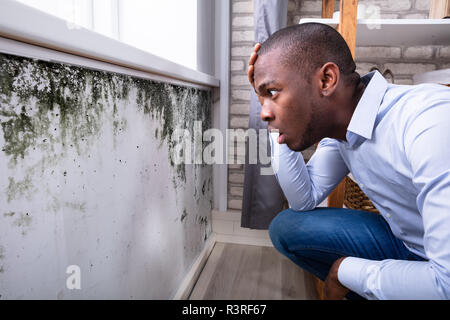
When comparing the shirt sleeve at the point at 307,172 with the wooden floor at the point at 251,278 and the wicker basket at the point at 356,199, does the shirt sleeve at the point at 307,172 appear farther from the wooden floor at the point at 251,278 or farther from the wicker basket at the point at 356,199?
the wooden floor at the point at 251,278

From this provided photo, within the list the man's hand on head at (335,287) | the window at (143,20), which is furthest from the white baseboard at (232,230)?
the man's hand on head at (335,287)

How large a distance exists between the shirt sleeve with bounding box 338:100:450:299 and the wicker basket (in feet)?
1.80

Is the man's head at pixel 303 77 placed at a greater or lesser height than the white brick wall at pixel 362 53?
lesser

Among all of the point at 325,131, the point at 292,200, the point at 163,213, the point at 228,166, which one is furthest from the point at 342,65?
the point at 228,166

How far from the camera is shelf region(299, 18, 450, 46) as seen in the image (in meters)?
1.09

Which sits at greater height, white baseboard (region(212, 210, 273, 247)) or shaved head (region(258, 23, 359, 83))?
shaved head (region(258, 23, 359, 83))

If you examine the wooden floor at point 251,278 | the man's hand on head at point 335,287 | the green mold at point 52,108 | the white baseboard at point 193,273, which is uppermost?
the green mold at point 52,108

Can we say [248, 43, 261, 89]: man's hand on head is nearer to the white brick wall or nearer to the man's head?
the man's head

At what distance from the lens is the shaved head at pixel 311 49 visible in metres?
0.71

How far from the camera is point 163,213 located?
3.42ft

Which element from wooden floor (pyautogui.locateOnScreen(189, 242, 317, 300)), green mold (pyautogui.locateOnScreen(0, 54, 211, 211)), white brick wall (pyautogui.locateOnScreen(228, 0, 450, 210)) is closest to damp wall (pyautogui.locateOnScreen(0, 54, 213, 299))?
green mold (pyautogui.locateOnScreen(0, 54, 211, 211))

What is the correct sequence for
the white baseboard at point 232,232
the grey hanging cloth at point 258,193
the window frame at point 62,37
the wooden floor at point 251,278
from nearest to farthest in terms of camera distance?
the window frame at point 62,37 → the wooden floor at point 251,278 → the grey hanging cloth at point 258,193 → the white baseboard at point 232,232
